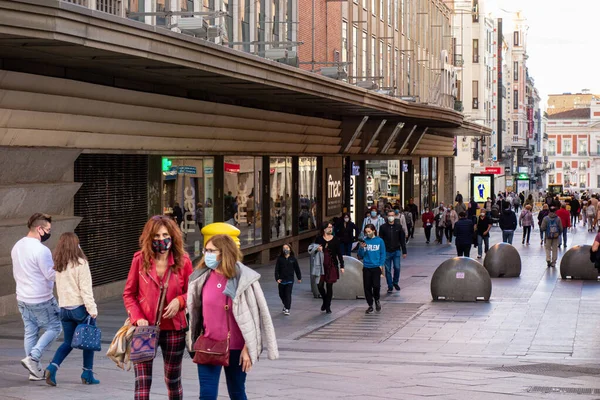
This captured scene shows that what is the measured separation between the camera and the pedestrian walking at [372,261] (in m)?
19.8

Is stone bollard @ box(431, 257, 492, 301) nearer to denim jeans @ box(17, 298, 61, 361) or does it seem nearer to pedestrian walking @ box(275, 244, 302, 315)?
pedestrian walking @ box(275, 244, 302, 315)

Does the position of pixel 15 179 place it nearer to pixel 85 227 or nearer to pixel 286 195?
pixel 85 227

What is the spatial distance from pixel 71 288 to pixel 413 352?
5947mm

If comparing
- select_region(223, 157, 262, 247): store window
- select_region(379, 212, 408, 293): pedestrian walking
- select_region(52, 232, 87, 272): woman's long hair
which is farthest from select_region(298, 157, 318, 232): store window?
select_region(52, 232, 87, 272): woman's long hair

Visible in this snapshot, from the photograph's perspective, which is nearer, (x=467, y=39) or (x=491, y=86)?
(x=467, y=39)

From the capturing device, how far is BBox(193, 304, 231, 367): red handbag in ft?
24.9

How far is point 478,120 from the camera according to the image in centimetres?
8625

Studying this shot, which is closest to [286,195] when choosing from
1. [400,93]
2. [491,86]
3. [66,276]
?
[400,93]

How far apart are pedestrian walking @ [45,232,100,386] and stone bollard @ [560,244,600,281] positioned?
17.9 meters

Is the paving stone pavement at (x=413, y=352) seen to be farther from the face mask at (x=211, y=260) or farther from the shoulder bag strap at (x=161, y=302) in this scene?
the face mask at (x=211, y=260)

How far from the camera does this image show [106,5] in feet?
69.6

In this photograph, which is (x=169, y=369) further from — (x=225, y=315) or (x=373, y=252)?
(x=373, y=252)

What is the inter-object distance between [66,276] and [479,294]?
12754 millimetres

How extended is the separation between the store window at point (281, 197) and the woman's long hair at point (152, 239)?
24501 millimetres
